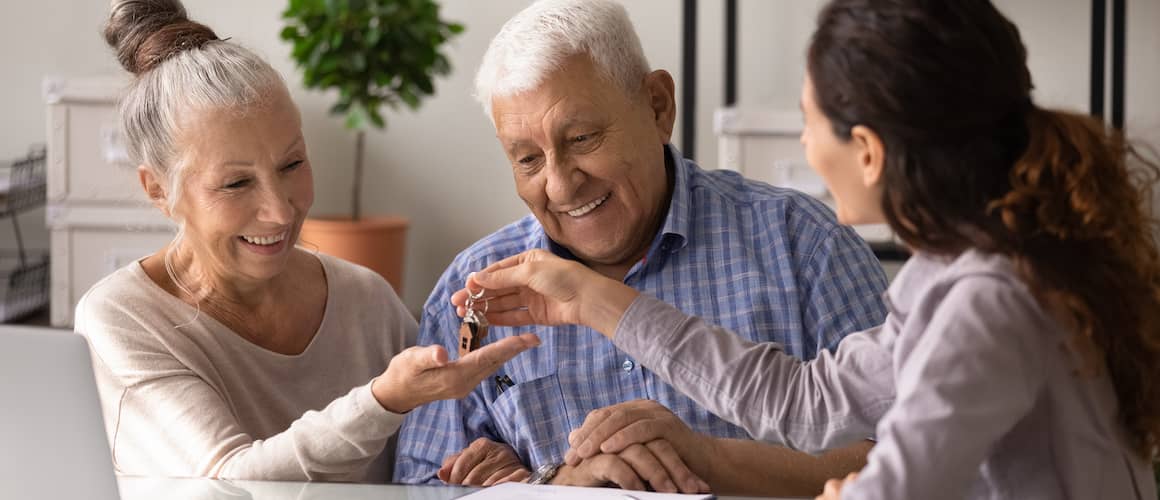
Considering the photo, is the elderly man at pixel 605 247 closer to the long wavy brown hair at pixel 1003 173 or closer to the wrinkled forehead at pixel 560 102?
the wrinkled forehead at pixel 560 102

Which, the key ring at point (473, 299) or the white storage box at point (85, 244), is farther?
the white storage box at point (85, 244)

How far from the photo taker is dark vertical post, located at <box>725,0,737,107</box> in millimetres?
4016

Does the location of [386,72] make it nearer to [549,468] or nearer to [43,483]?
[549,468]

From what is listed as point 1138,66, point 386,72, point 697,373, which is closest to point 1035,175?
point 697,373

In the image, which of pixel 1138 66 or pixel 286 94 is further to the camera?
pixel 1138 66

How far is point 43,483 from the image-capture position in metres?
0.98

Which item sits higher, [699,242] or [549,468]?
[699,242]

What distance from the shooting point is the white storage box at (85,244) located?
4105mm

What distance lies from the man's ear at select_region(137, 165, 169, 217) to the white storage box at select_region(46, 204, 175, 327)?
2.49 m

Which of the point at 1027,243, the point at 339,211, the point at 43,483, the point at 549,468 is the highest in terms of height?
the point at 1027,243

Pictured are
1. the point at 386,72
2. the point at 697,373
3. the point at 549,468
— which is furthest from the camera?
the point at 386,72

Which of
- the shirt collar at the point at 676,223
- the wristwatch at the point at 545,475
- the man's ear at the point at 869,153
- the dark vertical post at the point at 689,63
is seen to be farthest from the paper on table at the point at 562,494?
the dark vertical post at the point at 689,63

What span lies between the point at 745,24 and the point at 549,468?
10.3 ft

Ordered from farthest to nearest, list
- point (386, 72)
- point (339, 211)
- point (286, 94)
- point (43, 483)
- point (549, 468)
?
point (339, 211) → point (386, 72) → point (286, 94) → point (549, 468) → point (43, 483)
